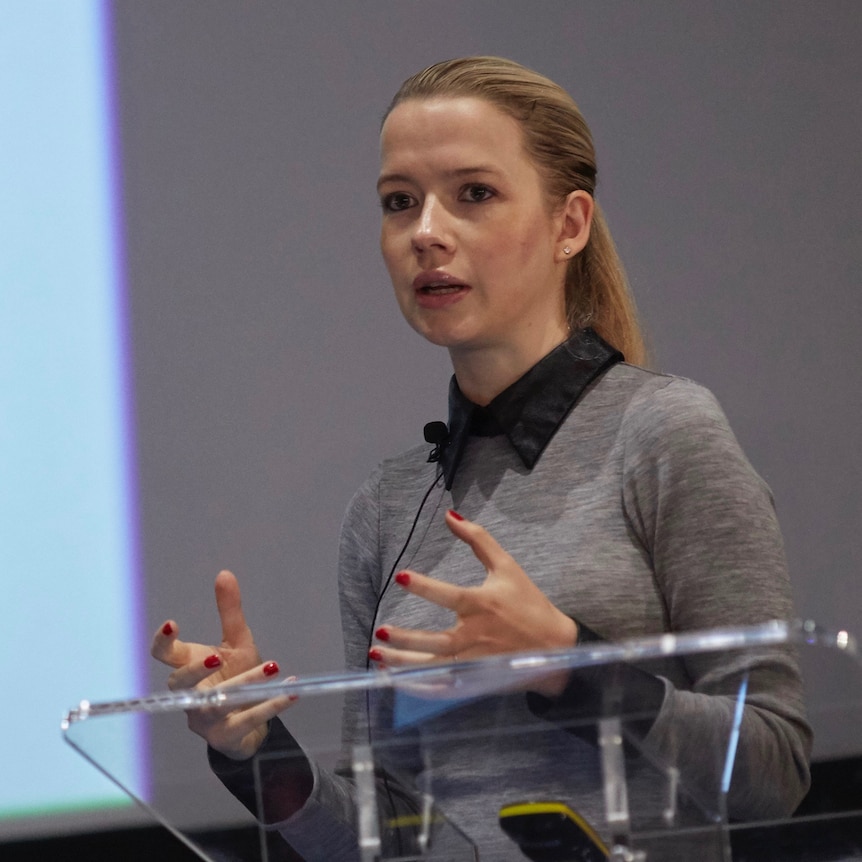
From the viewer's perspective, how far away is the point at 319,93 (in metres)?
2.88

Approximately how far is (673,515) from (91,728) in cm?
58

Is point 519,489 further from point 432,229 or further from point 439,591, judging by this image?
point 439,591

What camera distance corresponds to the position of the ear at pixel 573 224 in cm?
158

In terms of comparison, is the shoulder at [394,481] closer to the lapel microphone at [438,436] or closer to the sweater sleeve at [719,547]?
the lapel microphone at [438,436]

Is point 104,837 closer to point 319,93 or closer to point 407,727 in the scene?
point 319,93

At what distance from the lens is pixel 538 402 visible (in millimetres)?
1497

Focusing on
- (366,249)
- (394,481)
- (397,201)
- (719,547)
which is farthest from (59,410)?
(719,547)

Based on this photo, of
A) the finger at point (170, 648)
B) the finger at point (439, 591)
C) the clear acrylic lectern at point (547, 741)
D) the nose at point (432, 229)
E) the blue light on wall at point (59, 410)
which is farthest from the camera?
the blue light on wall at point (59, 410)

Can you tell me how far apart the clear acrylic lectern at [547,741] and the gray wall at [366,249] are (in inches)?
69.1

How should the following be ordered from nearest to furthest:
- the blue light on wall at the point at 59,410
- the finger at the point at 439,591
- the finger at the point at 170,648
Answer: the finger at the point at 439,591 → the finger at the point at 170,648 → the blue light on wall at the point at 59,410

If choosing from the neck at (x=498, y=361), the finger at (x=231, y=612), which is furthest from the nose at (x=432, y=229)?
the finger at (x=231, y=612)

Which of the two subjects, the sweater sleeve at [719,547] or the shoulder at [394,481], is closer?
the sweater sleeve at [719,547]

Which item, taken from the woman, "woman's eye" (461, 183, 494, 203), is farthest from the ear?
"woman's eye" (461, 183, 494, 203)

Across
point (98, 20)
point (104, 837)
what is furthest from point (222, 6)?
point (104, 837)
